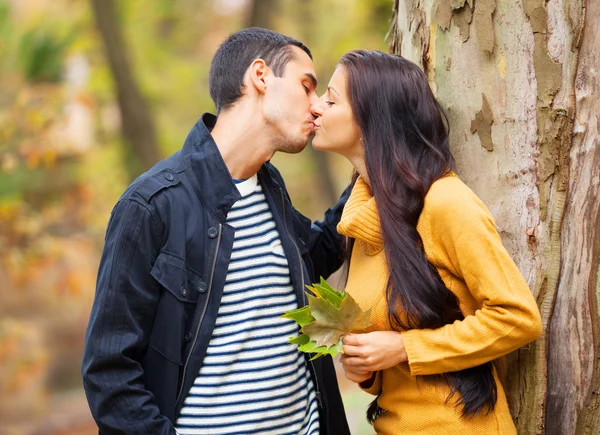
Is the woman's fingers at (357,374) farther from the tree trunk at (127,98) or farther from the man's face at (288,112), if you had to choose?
the tree trunk at (127,98)

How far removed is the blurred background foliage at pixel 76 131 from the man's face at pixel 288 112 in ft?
14.3

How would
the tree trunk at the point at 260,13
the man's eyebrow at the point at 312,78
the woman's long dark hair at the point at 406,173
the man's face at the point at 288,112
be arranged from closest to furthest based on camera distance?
the woman's long dark hair at the point at 406,173 → the man's face at the point at 288,112 → the man's eyebrow at the point at 312,78 → the tree trunk at the point at 260,13

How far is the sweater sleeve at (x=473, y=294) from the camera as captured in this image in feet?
7.27

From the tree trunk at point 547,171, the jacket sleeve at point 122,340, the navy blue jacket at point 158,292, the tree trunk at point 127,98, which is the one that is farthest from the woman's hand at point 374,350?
the tree trunk at point 127,98

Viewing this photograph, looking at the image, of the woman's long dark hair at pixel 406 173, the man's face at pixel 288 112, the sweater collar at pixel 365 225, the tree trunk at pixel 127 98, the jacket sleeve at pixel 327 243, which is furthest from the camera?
the tree trunk at pixel 127 98

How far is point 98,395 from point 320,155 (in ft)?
34.0

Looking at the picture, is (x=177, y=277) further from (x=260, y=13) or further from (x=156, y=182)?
(x=260, y=13)

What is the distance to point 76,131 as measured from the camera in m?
12.6

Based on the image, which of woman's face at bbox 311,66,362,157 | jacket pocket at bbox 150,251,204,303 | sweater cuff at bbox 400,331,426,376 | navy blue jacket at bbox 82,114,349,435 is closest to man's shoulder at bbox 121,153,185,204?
navy blue jacket at bbox 82,114,349,435

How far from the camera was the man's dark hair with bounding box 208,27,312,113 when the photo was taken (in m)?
2.97

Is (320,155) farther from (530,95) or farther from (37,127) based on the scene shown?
(530,95)

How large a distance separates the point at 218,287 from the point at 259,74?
36.4 inches

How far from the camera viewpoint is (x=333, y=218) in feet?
10.5

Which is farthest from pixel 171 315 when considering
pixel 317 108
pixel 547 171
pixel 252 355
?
pixel 547 171
